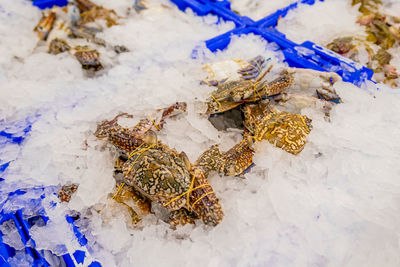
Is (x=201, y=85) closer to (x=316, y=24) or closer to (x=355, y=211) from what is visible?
(x=355, y=211)

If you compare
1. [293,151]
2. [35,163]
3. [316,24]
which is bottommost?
[35,163]

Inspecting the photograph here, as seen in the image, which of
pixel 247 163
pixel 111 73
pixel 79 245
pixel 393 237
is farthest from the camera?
pixel 111 73

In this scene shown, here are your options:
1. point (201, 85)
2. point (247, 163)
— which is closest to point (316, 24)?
point (201, 85)

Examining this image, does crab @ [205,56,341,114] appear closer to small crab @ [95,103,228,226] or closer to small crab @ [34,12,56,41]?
small crab @ [95,103,228,226]

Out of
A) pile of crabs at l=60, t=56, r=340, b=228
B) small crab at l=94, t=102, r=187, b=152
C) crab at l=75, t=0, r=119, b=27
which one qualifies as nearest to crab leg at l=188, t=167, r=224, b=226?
pile of crabs at l=60, t=56, r=340, b=228

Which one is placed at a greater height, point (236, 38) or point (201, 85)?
point (236, 38)
